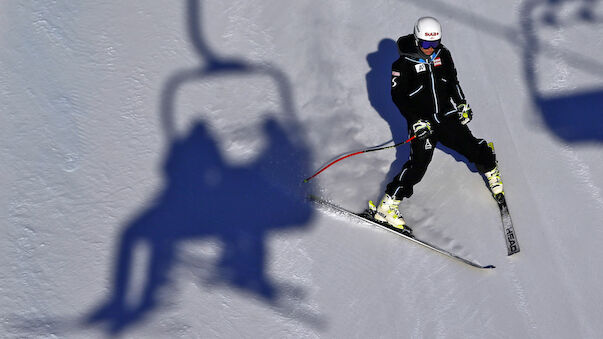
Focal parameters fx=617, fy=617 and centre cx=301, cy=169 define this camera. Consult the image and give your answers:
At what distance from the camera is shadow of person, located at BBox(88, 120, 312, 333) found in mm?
4254

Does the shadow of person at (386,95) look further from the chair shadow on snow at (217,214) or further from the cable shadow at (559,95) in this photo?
the cable shadow at (559,95)

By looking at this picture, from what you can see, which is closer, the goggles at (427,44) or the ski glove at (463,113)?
the goggles at (427,44)

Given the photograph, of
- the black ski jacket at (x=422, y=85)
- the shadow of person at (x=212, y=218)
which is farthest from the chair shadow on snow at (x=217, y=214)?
the black ski jacket at (x=422, y=85)

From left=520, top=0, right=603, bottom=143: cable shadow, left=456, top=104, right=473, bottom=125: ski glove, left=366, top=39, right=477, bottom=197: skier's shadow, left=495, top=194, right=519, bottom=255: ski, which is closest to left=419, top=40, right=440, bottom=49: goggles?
left=456, top=104, right=473, bottom=125: ski glove

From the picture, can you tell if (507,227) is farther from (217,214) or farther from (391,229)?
(217,214)

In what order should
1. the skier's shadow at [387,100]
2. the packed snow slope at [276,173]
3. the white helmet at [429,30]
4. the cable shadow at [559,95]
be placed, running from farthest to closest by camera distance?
1. the cable shadow at [559,95]
2. the skier's shadow at [387,100]
3. the white helmet at [429,30]
4. the packed snow slope at [276,173]

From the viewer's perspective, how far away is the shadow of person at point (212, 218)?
4.25 metres

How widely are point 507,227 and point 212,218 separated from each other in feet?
7.49

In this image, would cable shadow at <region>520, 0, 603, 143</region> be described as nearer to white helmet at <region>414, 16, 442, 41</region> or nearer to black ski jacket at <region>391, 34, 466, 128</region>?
black ski jacket at <region>391, 34, 466, 128</region>

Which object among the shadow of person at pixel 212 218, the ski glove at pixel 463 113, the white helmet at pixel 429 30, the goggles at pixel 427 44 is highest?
the white helmet at pixel 429 30

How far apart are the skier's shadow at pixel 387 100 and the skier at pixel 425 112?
0.43 meters

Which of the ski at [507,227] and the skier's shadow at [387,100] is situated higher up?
the skier's shadow at [387,100]

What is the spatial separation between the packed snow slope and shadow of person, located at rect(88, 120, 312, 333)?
2 centimetres

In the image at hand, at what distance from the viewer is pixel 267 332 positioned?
162 inches
